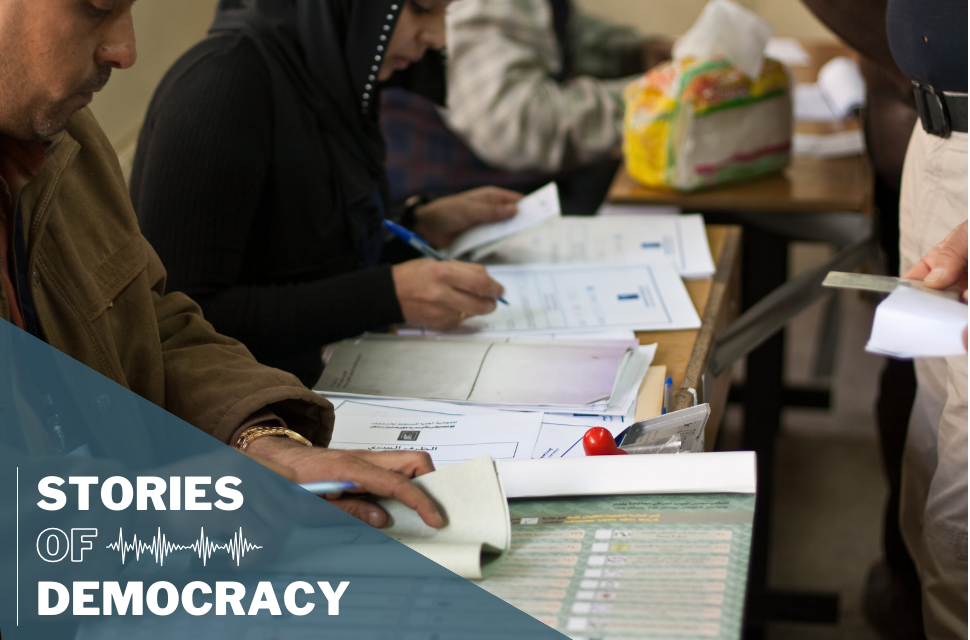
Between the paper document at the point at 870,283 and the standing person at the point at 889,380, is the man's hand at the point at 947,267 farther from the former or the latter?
the standing person at the point at 889,380

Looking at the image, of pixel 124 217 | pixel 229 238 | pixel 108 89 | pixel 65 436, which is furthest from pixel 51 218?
pixel 108 89

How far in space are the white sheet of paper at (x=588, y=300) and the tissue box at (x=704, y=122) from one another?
0.44 m

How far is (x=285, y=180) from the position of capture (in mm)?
1273

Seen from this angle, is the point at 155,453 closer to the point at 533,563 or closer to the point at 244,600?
the point at 244,600

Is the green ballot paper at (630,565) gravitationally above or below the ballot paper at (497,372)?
above

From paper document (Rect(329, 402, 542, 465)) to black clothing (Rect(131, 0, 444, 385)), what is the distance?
223 millimetres

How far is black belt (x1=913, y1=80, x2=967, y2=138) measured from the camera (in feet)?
3.52

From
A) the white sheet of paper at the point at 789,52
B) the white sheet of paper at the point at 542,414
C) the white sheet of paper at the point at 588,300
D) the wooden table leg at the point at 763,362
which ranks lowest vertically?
the wooden table leg at the point at 763,362

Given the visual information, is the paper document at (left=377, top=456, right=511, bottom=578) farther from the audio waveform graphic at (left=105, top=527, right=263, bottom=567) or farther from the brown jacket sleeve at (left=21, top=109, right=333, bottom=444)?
the brown jacket sleeve at (left=21, top=109, right=333, bottom=444)

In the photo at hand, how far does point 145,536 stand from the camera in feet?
2.14

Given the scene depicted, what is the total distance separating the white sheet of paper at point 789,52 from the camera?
9.46ft

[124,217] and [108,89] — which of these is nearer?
[124,217]

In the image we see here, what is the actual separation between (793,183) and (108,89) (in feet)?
4.73

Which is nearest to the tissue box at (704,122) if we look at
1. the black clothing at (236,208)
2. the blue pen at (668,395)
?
the black clothing at (236,208)
